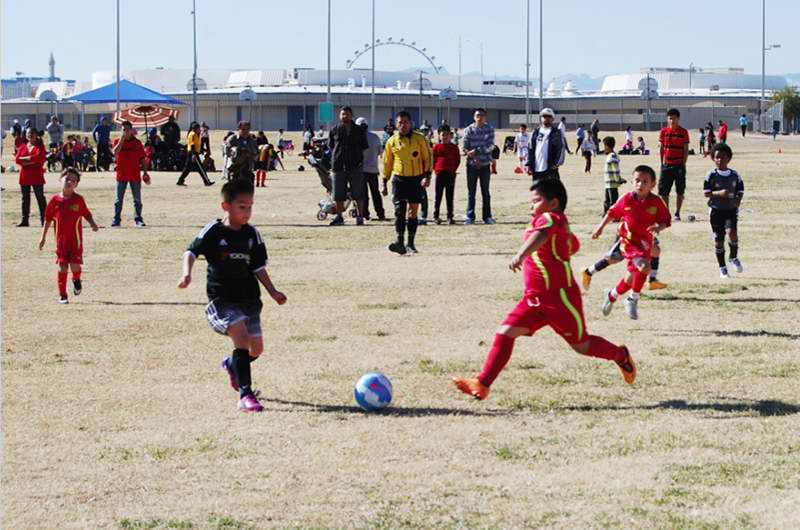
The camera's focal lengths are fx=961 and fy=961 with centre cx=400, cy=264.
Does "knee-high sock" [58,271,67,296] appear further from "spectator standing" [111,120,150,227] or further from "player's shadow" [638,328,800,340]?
"spectator standing" [111,120,150,227]

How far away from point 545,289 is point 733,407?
4.79 feet

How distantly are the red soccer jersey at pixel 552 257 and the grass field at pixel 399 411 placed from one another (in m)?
0.83

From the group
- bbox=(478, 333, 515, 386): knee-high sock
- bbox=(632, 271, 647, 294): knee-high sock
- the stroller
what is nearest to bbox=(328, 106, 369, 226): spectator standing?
the stroller

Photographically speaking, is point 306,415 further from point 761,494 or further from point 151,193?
A: point 151,193

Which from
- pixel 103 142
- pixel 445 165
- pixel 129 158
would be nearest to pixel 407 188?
pixel 445 165

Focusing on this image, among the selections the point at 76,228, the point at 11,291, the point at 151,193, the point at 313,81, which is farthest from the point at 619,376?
the point at 313,81

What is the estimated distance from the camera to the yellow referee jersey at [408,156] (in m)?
13.5

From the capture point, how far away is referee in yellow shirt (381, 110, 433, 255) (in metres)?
13.5

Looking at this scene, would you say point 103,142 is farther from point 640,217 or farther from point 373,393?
point 373,393

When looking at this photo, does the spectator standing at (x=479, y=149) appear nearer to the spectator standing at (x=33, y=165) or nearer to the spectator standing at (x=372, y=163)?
the spectator standing at (x=372, y=163)

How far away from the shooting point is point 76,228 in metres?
10.5

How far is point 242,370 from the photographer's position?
20.8 feet

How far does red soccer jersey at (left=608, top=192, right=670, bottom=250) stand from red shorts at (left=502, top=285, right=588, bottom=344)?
115 inches

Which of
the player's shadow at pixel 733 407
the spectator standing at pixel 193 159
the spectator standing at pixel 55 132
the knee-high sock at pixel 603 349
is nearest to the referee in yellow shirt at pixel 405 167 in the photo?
the knee-high sock at pixel 603 349
